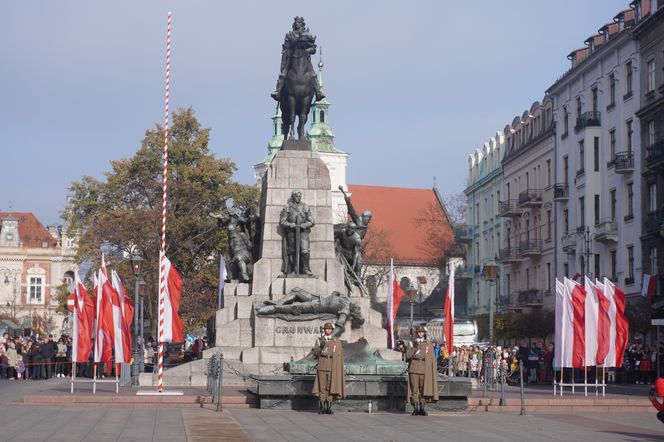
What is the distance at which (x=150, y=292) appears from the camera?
57.9m

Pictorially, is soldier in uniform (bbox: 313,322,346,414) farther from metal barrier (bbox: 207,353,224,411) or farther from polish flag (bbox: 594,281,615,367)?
polish flag (bbox: 594,281,615,367)

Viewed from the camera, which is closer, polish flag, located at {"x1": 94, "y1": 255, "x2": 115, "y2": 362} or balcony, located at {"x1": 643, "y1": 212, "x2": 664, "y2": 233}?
polish flag, located at {"x1": 94, "y1": 255, "x2": 115, "y2": 362}

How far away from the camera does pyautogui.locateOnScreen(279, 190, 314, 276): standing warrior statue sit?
30266mm

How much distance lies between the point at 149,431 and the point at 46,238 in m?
126

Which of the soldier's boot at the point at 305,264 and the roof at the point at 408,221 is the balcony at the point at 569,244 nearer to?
the roof at the point at 408,221

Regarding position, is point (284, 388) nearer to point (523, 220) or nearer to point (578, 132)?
point (578, 132)

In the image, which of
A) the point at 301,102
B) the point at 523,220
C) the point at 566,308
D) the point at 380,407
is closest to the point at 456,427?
the point at 380,407

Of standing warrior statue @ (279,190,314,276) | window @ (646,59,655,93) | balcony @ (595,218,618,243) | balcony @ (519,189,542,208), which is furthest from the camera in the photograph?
balcony @ (519,189,542,208)

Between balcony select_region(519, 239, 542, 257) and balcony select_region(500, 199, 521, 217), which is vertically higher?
balcony select_region(500, 199, 521, 217)

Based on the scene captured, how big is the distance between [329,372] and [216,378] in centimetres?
280

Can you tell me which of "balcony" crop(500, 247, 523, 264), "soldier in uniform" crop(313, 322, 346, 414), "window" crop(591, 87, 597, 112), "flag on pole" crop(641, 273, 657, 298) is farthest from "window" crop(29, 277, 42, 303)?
"soldier in uniform" crop(313, 322, 346, 414)

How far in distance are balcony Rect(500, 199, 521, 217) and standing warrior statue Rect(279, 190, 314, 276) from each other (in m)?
47.3

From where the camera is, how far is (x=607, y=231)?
196 ft

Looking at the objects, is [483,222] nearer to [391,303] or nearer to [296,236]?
[391,303]
